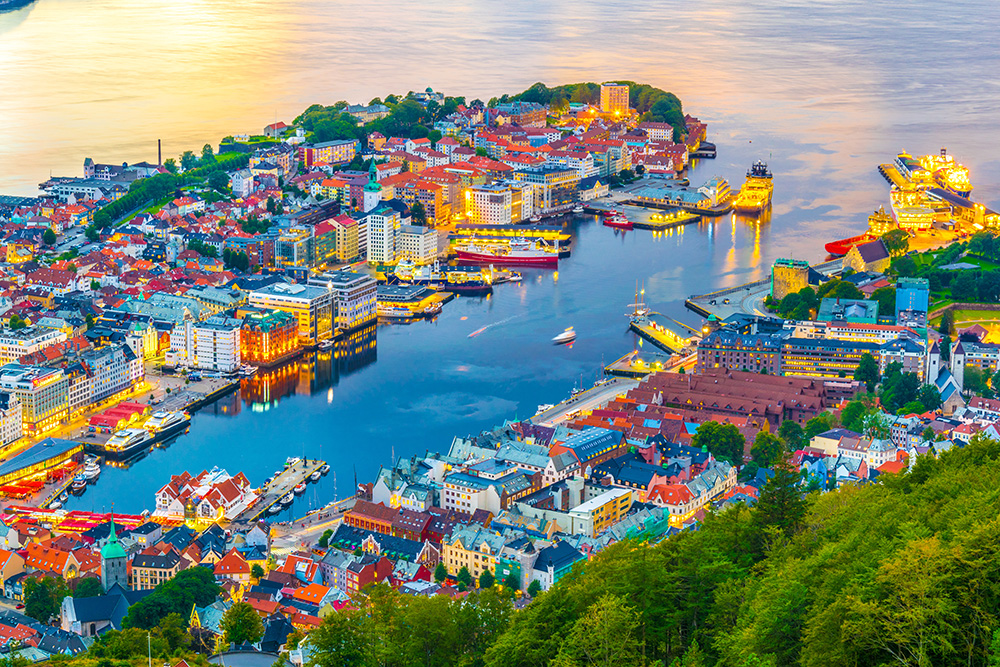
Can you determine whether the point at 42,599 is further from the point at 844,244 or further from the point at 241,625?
the point at 844,244

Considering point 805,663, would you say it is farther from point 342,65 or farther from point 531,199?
point 342,65

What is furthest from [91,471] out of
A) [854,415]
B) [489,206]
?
[489,206]

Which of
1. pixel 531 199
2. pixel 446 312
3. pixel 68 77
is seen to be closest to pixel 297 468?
pixel 446 312

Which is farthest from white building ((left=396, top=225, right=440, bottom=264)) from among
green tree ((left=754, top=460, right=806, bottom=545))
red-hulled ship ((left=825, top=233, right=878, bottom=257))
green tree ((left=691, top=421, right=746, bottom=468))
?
green tree ((left=754, top=460, right=806, bottom=545))

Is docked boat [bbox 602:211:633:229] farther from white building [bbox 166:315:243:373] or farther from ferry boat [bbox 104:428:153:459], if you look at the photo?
ferry boat [bbox 104:428:153:459]

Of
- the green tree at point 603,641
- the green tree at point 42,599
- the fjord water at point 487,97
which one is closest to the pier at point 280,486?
the fjord water at point 487,97

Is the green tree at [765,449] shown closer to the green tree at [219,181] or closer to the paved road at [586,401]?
the paved road at [586,401]
